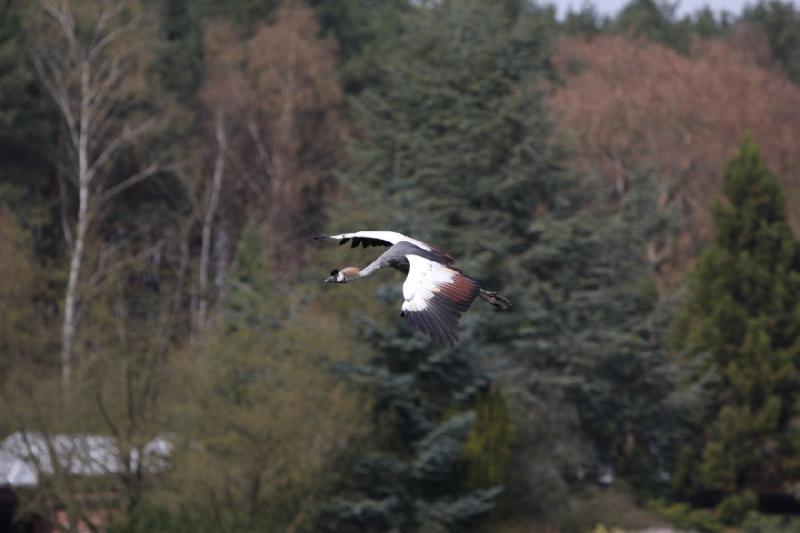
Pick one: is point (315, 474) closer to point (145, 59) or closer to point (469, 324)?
point (469, 324)

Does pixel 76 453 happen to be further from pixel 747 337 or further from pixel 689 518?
pixel 747 337

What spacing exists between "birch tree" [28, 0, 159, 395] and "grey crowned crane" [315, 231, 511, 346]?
2509cm

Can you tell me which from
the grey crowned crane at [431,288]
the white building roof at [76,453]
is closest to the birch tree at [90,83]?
the white building roof at [76,453]

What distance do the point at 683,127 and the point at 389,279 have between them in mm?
19356

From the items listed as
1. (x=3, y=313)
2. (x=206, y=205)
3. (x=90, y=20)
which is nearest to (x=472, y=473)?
(x=3, y=313)

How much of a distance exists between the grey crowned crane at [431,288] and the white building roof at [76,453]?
13488mm

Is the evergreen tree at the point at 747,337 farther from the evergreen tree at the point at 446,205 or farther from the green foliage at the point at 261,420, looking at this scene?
the green foliage at the point at 261,420

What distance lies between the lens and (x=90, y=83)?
39.8 metres

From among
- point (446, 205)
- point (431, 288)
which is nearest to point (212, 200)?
point (446, 205)

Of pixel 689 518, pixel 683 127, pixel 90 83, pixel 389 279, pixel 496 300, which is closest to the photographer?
pixel 496 300

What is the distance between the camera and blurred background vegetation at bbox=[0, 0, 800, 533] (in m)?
25.6

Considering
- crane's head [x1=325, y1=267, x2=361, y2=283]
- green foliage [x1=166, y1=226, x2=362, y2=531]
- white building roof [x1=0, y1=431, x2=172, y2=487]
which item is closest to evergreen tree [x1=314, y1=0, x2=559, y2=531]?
green foliage [x1=166, y1=226, x2=362, y2=531]

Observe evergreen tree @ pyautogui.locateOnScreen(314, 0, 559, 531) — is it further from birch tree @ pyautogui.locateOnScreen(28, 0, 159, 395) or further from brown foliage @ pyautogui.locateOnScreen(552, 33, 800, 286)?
brown foliage @ pyautogui.locateOnScreen(552, 33, 800, 286)

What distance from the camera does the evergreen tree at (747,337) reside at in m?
34.6
